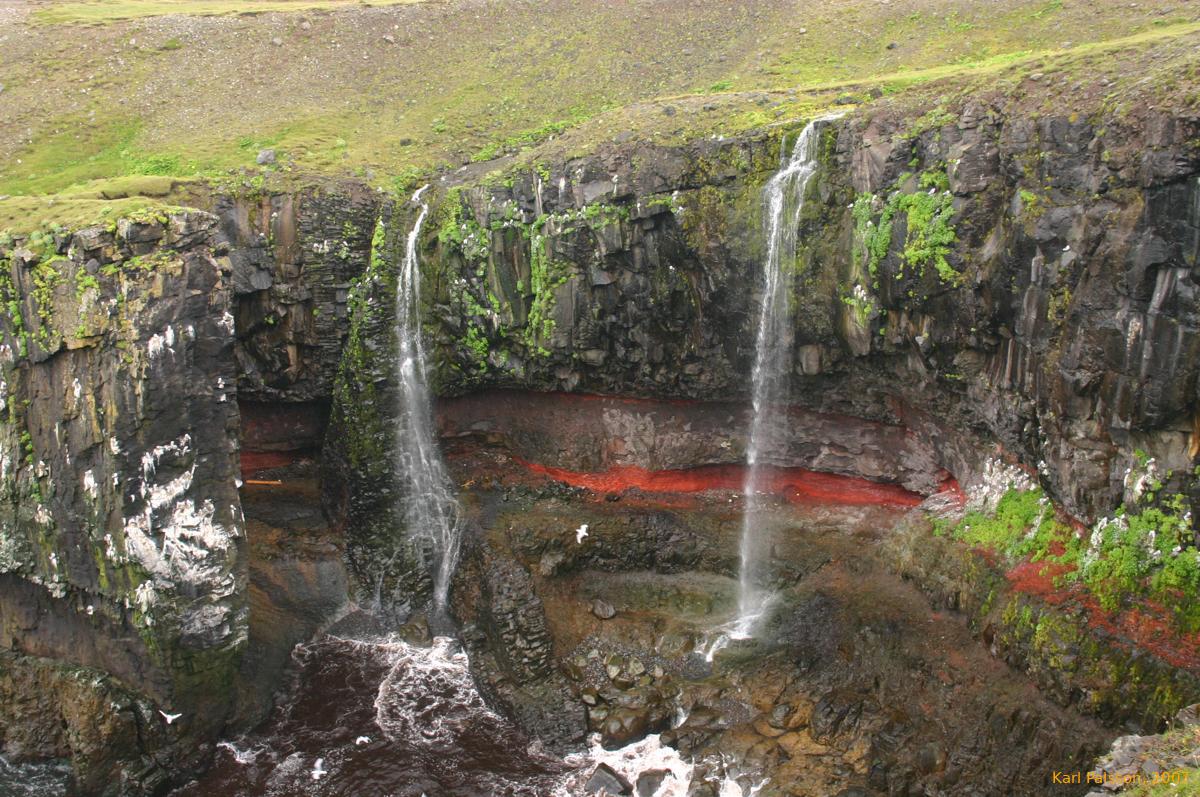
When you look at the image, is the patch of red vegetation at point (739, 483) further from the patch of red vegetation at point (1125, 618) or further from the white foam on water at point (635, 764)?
the white foam on water at point (635, 764)

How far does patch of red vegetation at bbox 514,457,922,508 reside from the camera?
66.0 feet

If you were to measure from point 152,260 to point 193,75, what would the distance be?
17444mm

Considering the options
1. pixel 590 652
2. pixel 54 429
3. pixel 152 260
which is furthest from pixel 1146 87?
pixel 54 429

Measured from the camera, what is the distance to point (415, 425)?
2189 centimetres

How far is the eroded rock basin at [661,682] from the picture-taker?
15.1 m

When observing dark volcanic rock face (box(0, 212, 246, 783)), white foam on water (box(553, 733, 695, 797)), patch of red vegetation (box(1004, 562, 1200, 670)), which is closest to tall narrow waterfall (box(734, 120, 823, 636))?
white foam on water (box(553, 733, 695, 797))

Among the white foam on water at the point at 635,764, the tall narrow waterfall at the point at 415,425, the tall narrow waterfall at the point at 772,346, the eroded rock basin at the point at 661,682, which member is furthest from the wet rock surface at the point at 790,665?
the tall narrow waterfall at the point at 415,425

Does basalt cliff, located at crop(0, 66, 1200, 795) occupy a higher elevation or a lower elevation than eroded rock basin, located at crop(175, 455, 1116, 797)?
higher

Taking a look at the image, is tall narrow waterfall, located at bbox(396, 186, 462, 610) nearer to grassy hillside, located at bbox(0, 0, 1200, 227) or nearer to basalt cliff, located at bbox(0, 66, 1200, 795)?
basalt cliff, located at bbox(0, 66, 1200, 795)

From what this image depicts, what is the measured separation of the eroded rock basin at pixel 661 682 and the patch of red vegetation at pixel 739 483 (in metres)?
0.32

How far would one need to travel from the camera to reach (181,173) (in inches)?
937

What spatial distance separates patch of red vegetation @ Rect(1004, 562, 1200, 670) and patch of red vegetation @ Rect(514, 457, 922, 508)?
4.23 m

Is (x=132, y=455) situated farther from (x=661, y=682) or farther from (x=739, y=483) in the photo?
(x=739, y=483)

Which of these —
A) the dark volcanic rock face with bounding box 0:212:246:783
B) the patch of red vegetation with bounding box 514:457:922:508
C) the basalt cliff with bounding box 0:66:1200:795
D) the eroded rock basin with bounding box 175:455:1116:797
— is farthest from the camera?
the patch of red vegetation with bounding box 514:457:922:508
